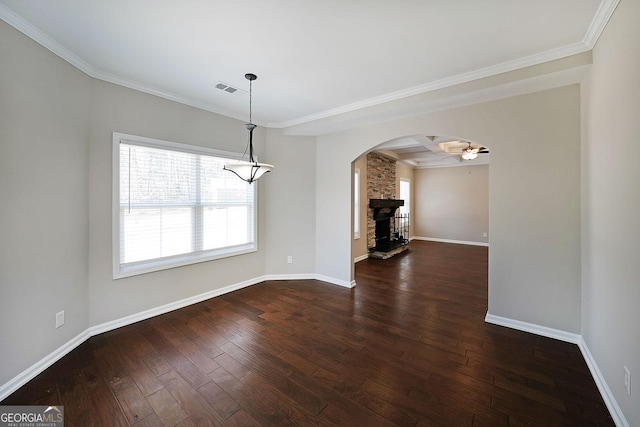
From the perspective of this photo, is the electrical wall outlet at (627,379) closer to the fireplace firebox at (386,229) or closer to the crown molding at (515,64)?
the crown molding at (515,64)

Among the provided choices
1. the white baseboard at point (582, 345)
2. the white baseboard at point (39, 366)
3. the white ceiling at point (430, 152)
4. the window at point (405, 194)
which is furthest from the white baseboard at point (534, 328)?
the window at point (405, 194)

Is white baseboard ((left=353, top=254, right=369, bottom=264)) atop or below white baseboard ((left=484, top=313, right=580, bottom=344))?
atop

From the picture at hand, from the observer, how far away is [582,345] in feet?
8.04

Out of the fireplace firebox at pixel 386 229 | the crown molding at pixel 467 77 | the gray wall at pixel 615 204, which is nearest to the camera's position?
the gray wall at pixel 615 204

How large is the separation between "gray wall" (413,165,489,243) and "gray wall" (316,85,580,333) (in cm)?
632

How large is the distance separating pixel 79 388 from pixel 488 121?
186 inches

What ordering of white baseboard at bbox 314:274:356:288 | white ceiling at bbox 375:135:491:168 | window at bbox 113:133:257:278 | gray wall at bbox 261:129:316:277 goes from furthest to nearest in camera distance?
white ceiling at bbox 375:135:491:168, gray wall at bbox 261:129:316:277, white baseboard at bbox 314:274:356:288, window at bbox 113:133:257:278

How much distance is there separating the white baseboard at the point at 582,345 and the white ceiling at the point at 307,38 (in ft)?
9.00

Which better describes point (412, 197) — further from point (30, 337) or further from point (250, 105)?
point (30, 337)

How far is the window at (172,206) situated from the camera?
2928 mm

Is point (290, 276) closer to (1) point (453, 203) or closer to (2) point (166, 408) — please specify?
(2) point (166, 408)

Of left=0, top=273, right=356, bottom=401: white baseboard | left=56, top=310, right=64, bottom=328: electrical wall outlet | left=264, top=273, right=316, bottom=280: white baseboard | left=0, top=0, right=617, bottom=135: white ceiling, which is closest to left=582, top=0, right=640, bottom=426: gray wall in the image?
left=0, top=0, right=617, bottom=135: white ceiling

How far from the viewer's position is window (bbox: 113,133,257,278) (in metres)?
2.93

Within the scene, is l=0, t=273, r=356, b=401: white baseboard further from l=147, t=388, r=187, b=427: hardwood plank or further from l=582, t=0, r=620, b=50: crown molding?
l=582, t=0, r=620, b=50: crown molding
